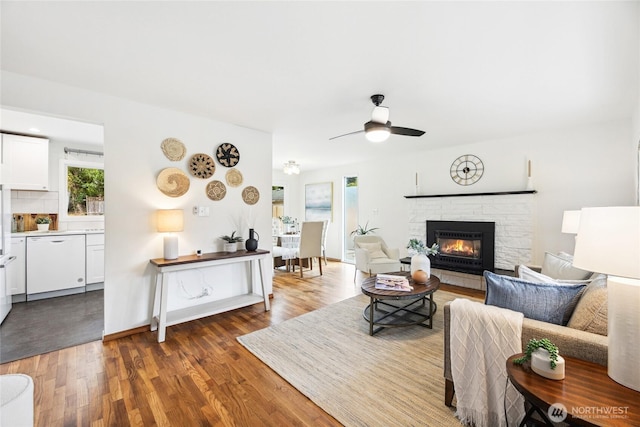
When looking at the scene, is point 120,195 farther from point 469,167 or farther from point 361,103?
point 469,167

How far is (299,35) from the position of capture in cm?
176

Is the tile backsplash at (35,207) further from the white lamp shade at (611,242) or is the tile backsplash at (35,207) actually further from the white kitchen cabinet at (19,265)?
the white lamp shade at (611,242)

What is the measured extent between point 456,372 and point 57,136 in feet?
18.9

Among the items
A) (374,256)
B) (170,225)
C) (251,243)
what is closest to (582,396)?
(251,243)

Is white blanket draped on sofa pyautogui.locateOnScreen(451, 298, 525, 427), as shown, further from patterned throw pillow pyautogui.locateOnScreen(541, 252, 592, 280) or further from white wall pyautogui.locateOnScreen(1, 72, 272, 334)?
white wall pyautogui.locateOnScreen(1, 72, 272, 334)

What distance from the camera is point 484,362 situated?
154cm

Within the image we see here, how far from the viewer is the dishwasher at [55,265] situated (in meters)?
3.71

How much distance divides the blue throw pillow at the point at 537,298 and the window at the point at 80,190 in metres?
5.80

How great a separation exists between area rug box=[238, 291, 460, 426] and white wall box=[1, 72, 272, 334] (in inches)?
50.5

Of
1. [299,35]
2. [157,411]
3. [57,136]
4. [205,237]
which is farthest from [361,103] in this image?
[57,136]

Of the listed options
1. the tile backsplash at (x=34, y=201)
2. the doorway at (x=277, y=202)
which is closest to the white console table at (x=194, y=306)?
the tile backsplash at (x=34, y=201)

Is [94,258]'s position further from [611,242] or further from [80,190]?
[611,242]

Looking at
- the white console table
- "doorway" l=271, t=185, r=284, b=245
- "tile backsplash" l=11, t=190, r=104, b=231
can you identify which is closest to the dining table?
"doorway" l=271, t=185, r=284, b=245

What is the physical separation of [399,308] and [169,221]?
2.78 meters
